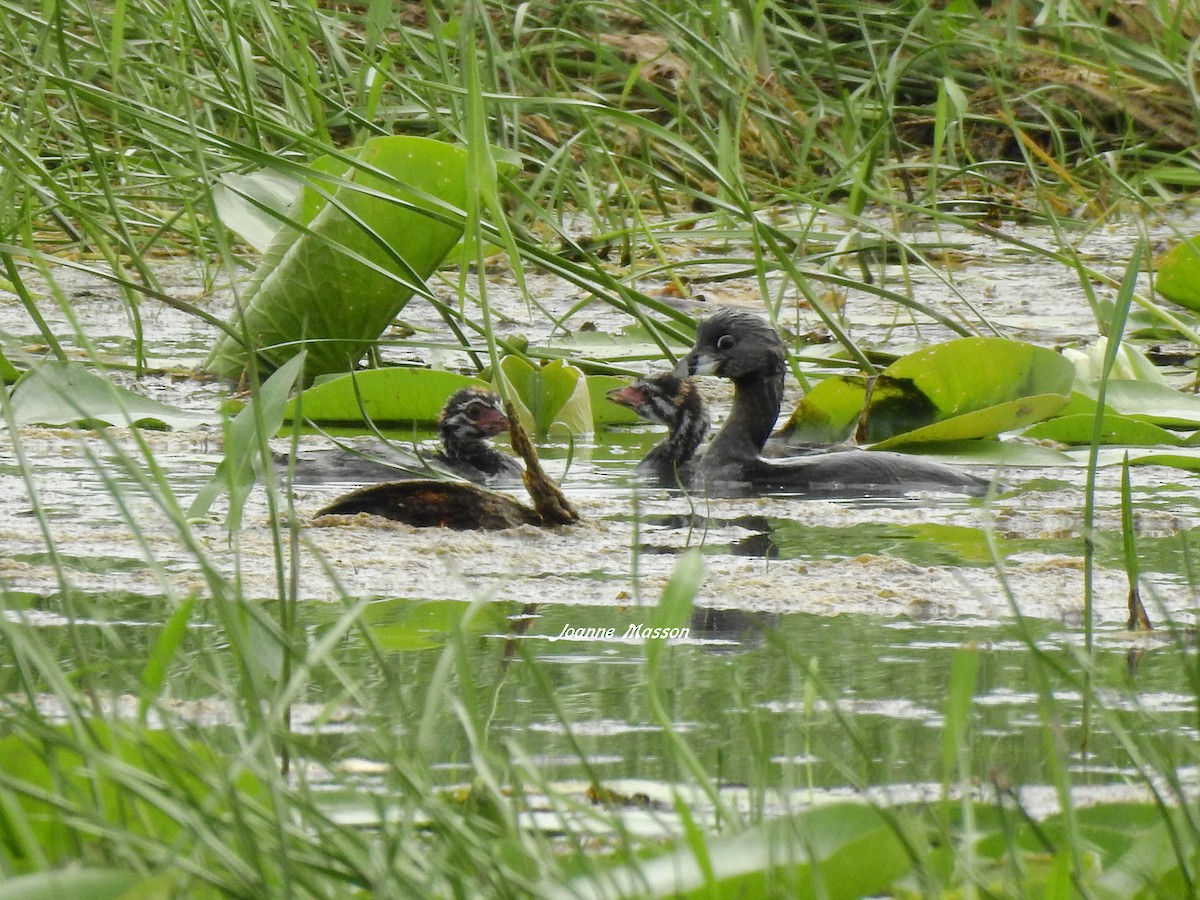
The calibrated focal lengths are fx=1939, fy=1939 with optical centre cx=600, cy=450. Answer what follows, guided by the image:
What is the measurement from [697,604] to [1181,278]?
3.07m

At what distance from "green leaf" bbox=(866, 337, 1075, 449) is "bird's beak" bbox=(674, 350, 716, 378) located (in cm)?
45

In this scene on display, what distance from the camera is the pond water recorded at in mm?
1777

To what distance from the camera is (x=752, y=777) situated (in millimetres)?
1508

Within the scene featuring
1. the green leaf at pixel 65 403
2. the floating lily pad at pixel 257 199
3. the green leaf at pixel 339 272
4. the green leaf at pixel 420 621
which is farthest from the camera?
the green leaf at pixel 339 272

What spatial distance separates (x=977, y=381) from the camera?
443 centimetres

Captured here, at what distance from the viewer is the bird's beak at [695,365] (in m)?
4.75

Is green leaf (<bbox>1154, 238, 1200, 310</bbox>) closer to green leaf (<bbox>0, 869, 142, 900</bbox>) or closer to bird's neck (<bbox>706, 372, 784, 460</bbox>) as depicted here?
bird's neck (<bbox>706, 372, 784, 460</bbox>)

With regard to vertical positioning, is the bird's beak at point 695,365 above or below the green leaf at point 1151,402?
above

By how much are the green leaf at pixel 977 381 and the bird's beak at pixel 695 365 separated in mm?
447

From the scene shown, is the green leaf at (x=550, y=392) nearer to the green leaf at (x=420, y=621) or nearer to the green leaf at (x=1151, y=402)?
the green leaf at (x=1151, y=402)

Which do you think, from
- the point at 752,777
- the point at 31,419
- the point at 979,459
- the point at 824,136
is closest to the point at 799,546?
the point at 979,459

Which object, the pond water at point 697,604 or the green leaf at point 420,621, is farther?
the green leaf at point 420,621

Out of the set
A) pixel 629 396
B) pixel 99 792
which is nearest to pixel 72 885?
pixel 99 792

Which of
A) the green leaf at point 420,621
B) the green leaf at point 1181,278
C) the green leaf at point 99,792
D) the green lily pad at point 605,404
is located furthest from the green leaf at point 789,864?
the green leaf at point 1181,278
